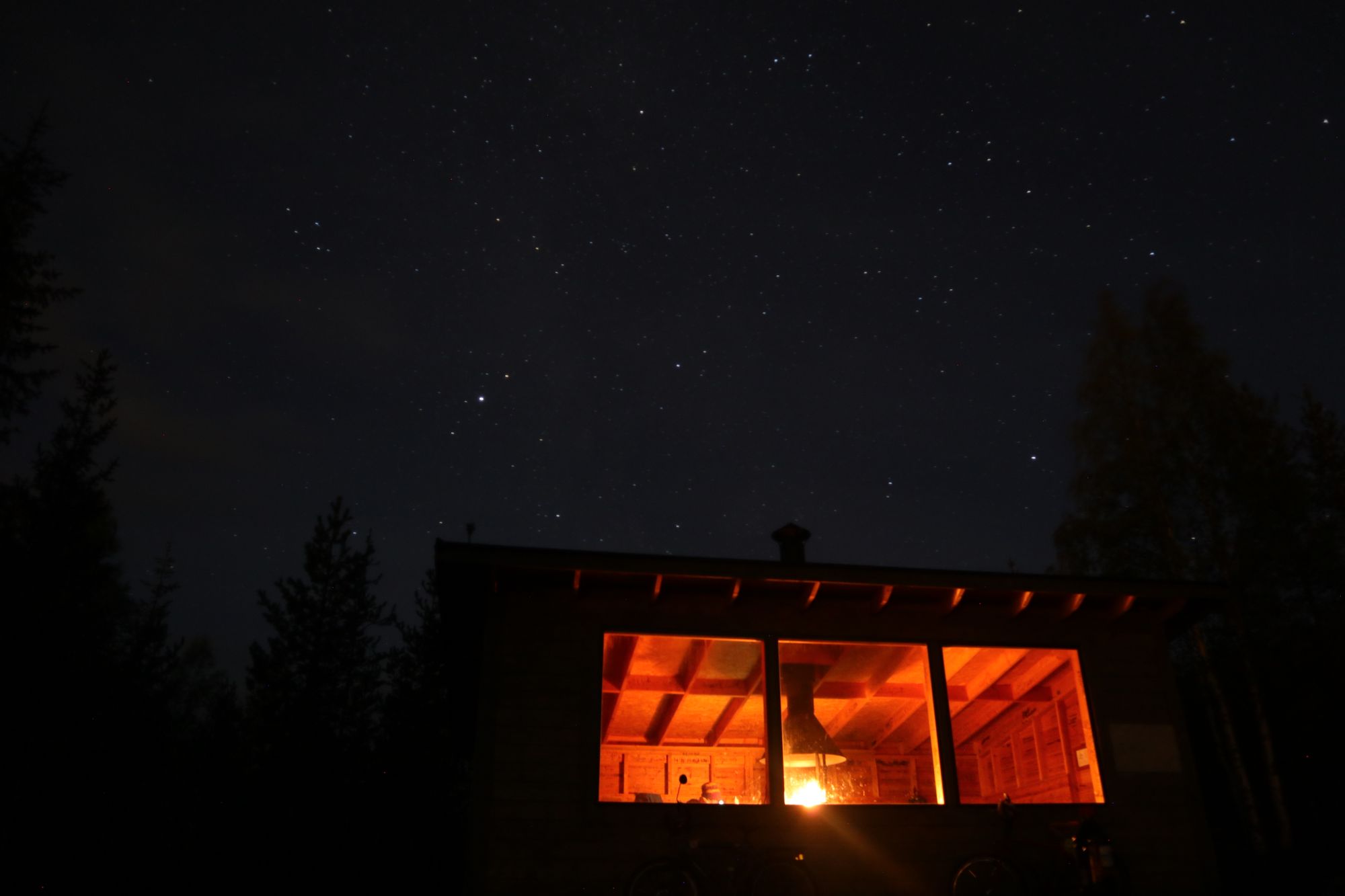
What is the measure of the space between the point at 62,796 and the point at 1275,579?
75.1 ft

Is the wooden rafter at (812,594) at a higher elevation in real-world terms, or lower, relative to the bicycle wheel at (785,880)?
higher

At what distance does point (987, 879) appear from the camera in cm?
801

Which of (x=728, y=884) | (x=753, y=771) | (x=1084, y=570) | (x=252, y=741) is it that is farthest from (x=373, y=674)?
(x=728, y=884)

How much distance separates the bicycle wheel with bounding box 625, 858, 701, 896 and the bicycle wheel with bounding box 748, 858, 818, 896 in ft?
1.81

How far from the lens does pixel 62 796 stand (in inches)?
638

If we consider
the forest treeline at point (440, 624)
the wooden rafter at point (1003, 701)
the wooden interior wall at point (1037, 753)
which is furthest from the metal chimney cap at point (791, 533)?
the forest treeline at point (440, 624)

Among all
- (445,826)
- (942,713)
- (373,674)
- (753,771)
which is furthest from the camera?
(373,674)

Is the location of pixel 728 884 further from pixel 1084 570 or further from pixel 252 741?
pixel 252 741

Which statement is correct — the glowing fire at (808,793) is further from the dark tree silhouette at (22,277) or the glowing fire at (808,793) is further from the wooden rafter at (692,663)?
the dark tree silhouette at (22,277)

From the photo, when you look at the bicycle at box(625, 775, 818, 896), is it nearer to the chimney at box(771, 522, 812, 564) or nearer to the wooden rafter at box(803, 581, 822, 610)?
the wooden rafter at box(803, 581, 822, 610)

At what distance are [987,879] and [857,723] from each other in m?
5.45

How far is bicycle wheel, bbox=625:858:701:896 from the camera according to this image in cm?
753

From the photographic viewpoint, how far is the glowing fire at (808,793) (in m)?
10.7

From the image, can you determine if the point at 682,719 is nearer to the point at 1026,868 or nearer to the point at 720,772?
the point at 720,772
